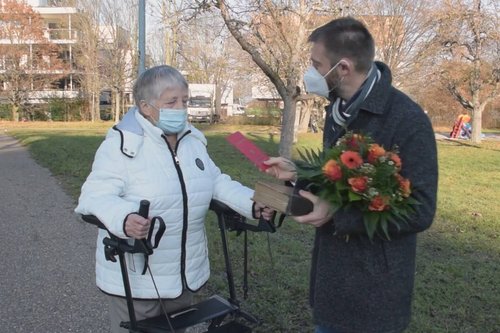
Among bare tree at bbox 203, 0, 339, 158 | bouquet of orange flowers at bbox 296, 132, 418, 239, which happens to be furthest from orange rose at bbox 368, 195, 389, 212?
bare tree at bbox 203, 0, 339, 158

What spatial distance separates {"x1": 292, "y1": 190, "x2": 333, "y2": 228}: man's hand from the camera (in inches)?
78.7

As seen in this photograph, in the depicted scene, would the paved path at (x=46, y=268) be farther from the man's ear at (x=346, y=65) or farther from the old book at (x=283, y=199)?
the man's ear at (x=346, y=65)

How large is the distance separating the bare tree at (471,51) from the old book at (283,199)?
22.5 meters

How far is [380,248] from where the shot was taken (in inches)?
81.0

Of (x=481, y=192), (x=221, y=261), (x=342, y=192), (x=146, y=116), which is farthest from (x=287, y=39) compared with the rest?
(x=342, y=192)

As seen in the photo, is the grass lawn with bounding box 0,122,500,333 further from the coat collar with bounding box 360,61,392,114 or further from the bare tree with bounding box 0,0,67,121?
the bare tree with bounding box 0,0,67,121

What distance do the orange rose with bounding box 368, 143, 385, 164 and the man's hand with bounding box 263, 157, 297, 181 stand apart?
0.46 meters

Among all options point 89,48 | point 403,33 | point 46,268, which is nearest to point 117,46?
point 89,48

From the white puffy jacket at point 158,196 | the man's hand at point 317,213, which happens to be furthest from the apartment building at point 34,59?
the man's hand at point 317,213

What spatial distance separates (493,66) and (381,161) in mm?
25560

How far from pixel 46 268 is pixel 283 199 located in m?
4.27

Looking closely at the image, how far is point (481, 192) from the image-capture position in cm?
1072

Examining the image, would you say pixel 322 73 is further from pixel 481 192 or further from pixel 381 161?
pixel 481 192

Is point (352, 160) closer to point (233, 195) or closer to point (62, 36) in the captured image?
point (233, 195)
